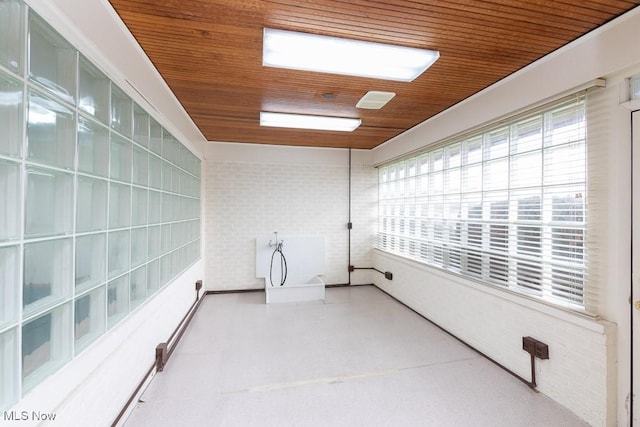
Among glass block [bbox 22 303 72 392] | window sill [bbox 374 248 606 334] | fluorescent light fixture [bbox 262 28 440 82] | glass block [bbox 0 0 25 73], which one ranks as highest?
fluorescent light fixture [bbox 262 28 440 82]

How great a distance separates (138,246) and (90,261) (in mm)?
662

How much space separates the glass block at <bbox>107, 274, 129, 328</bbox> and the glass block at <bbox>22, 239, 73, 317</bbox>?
0.44 metres

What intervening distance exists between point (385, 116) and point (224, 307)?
3571 millimetres

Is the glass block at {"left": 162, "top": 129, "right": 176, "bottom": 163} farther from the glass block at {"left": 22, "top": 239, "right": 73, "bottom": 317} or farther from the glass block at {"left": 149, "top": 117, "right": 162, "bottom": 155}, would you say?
the glass block at {"left": 22, "top": 239, "right": 73, "bottom": 317}

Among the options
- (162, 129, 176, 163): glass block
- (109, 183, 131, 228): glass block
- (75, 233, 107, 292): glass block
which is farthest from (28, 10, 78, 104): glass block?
(162, 129, 176, 163): glass block

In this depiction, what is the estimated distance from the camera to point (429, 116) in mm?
3635

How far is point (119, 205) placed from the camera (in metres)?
2.00

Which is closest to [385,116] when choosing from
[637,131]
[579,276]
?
[637,131]

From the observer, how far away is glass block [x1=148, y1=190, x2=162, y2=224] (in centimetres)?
257

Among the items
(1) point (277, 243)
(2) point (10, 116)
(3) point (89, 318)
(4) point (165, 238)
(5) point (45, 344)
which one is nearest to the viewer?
(2) point (10, 116)

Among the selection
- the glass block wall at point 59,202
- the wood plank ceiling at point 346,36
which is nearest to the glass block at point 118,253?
the glass block wall at point 59,202

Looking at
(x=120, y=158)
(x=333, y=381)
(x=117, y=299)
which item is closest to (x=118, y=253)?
(x=117, y=299)

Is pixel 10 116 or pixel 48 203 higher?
pixel 10 116

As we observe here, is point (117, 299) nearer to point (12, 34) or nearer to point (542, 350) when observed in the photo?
point (12, 34)
